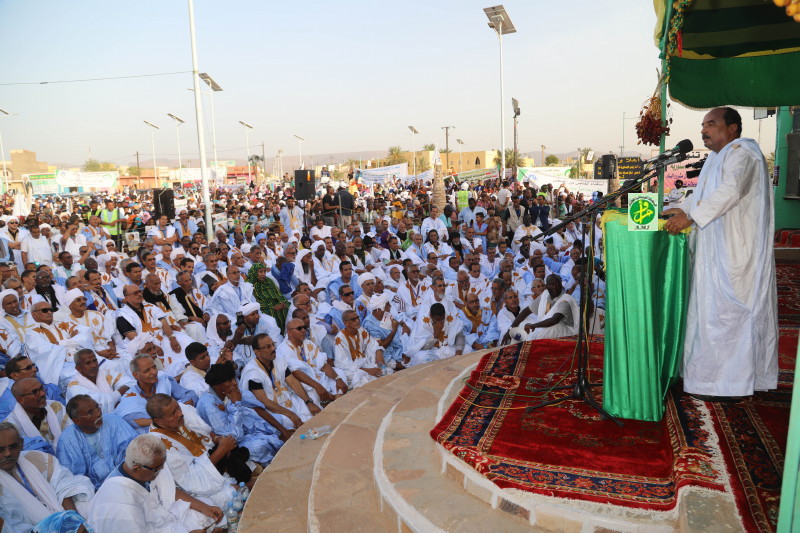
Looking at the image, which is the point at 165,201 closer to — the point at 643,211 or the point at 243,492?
the point at 243,492

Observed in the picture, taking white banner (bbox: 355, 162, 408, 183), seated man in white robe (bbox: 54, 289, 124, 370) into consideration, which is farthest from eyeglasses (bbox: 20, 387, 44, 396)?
white banner (bbox: 355, 162, 408, 183)

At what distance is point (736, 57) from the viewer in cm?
477

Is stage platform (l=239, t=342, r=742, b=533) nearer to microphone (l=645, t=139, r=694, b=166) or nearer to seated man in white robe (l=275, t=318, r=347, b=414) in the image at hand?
seated man in white robe (l=275, t=318, r=347, b=414)

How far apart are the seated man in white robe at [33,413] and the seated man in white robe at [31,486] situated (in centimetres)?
31

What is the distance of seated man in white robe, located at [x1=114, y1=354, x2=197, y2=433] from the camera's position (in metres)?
3.97

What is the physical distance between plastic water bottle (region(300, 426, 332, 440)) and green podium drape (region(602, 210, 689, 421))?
2.38 m

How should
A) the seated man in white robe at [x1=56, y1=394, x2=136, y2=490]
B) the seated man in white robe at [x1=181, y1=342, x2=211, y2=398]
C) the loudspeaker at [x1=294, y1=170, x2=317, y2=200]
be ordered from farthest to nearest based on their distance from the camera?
the loudspeaker at [x1=294, y1=170, x2=317, y2=200], the seated man in white robe at [x1=181, y1=342, x2=211, y2=398], the seated man in white robe at [x1=56, y1=394, x2=136, y2=490]

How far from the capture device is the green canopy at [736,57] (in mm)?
3965

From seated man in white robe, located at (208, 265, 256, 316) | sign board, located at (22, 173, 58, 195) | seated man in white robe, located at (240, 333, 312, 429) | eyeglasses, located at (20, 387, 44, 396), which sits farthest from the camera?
sign board, located at (22, 173, 58, 195)

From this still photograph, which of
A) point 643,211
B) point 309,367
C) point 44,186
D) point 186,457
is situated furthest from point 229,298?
point 44,186

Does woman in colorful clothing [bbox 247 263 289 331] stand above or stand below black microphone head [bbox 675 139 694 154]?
below

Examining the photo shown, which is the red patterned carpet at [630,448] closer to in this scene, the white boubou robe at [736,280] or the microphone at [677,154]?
the white boubou robe at [736,280]

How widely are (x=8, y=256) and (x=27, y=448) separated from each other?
8.01 meters

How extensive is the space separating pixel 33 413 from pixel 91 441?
0.62 metres
